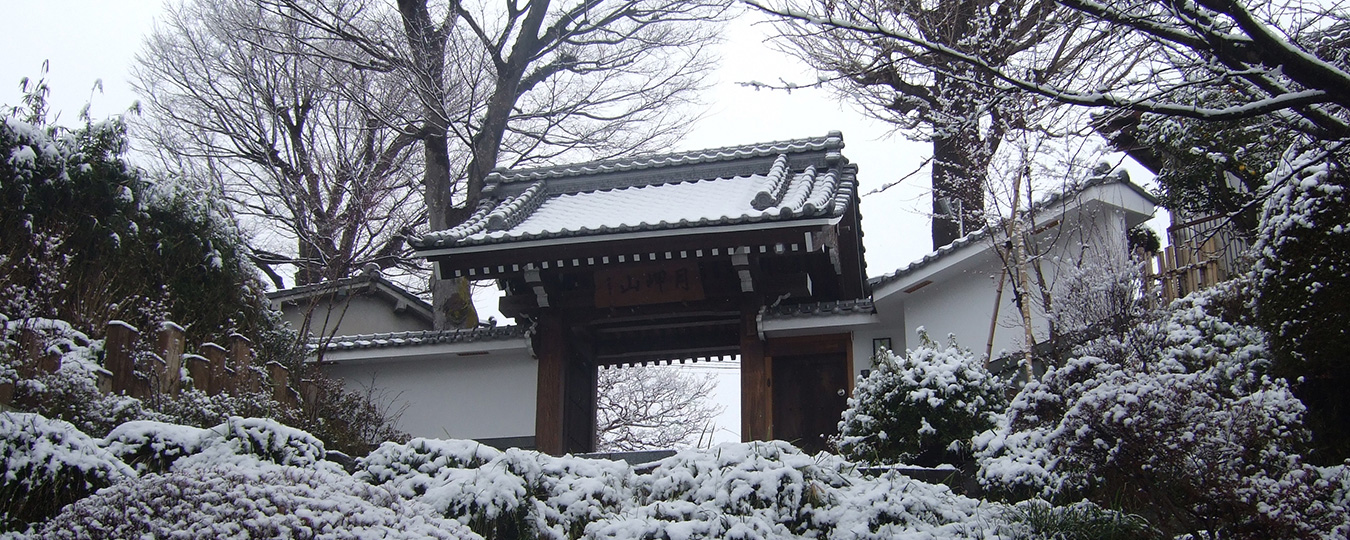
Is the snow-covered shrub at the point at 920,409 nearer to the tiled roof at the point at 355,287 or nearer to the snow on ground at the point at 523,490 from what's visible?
the snow on ground at the point at 523,490

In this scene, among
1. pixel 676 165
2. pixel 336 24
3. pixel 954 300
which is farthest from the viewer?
pixel 336 24

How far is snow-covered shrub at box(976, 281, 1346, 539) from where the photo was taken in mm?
5328

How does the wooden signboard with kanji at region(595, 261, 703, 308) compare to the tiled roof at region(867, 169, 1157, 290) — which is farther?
the wooden signboard with kanji at region(595, 261, 703, 308)

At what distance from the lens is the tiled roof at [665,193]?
10.6m

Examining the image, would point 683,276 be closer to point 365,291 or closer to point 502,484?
point 502,484

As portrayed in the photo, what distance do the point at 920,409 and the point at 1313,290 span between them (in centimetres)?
266

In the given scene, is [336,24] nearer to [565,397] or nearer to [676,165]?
[676,165]

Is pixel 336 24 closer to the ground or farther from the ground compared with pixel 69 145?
farther from the ground

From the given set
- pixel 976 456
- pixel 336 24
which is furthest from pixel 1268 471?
pixel 336 24

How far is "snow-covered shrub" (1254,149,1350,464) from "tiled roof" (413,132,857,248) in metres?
4.14

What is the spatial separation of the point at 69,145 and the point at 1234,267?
386 inches

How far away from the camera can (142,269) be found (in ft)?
32.1

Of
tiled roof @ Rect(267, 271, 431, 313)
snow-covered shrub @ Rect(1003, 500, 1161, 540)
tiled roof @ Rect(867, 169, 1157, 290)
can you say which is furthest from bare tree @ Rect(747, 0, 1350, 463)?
tiled roof @ Rect(267, 271, 431, 313)

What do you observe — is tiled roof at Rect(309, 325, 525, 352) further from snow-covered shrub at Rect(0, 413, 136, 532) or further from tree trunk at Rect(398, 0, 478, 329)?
snow-covered shrub at Rect(0, 413, 136, 532)
